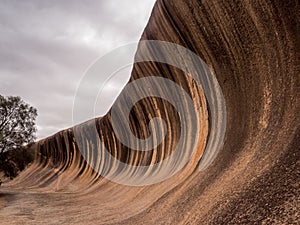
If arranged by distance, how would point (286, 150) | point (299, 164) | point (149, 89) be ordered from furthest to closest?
point (149, 89)
point (286, 150)
point (299, 164)

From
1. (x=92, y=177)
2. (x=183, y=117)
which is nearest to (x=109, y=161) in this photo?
(x=92, y=177)

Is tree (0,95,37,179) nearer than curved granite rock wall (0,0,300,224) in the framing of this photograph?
No

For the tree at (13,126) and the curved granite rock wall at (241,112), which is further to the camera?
the tree at (13,126)

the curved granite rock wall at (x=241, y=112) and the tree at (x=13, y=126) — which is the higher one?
the tree at (x=13, y=126)

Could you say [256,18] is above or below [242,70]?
above

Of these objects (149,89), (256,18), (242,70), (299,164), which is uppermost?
(149,89)

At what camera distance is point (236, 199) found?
3.27 m

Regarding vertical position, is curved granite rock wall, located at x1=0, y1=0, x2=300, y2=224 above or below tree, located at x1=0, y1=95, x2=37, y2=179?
below

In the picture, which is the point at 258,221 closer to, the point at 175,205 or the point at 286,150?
the point at 286,150

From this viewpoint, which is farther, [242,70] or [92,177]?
[92,177]

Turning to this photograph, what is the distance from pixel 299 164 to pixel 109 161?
18.5m

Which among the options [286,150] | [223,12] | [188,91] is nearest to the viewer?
[286,150]

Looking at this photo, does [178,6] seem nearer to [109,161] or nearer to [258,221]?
[258,221]

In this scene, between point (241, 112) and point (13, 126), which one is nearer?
point (241, 112)
